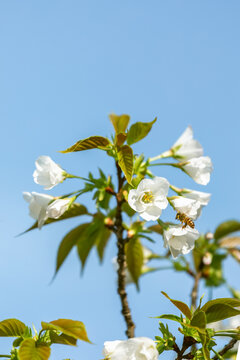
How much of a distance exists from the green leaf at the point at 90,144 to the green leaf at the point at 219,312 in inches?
30.5

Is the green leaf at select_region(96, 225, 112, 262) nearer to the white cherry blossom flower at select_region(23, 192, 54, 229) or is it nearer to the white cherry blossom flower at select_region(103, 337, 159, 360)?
the white cherry blossom flower at select_region(23, 192, 54, 229)

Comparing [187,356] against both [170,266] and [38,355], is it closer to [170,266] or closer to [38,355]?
[38,355]

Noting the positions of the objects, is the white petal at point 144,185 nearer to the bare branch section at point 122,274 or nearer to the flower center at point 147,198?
the flower center at point 147,198

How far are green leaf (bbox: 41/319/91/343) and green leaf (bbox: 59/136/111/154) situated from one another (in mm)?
653

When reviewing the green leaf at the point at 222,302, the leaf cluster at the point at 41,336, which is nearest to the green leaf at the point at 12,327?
the leaf cluster at the point at 41,336

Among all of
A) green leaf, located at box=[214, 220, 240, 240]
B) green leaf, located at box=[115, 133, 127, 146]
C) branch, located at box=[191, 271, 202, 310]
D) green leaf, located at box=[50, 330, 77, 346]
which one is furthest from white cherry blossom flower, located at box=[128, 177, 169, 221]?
green leaf, located at box=[214, 220, 240, 240]

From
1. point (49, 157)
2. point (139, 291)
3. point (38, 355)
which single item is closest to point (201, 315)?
point (38, 355)

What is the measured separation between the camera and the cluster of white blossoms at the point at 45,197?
2.10 m

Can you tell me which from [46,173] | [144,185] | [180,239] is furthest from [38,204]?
[180,239]

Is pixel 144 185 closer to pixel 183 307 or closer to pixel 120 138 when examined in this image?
pixel 120 138

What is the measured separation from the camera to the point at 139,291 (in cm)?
265

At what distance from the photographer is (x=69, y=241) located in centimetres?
252

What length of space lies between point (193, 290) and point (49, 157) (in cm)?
151

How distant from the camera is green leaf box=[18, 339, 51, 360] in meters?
1.41
